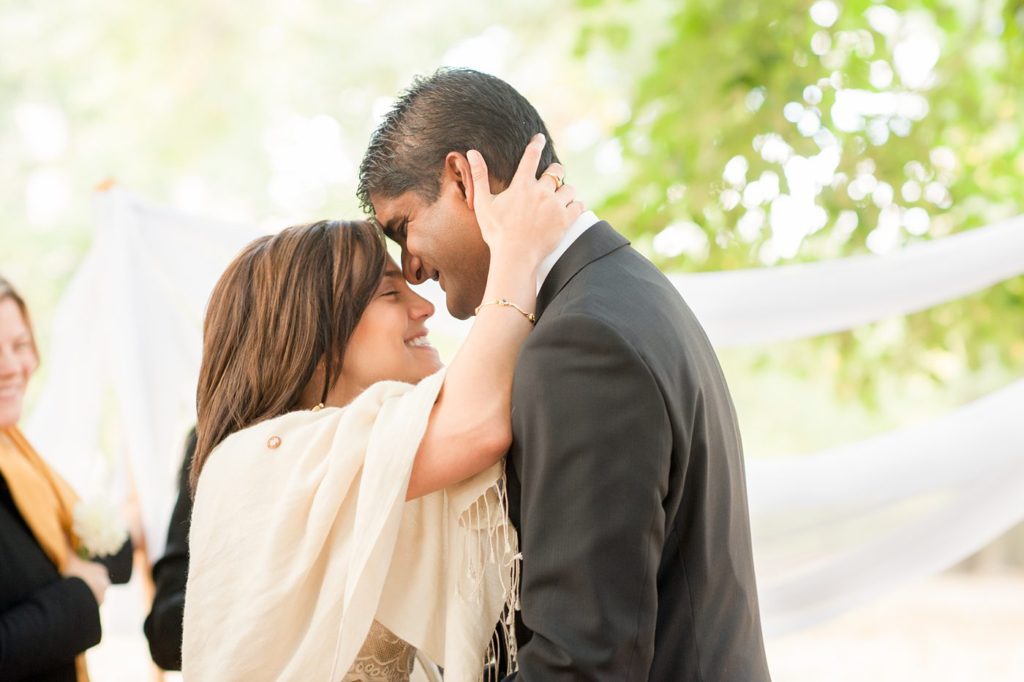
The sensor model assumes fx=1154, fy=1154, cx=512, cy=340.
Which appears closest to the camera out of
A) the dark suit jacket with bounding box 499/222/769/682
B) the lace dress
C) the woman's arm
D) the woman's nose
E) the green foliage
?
the dark suit jacket with bounding box 499/222/769/682

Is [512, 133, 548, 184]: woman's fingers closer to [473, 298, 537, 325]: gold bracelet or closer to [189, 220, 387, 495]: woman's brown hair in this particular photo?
[473, 298, 537, 325]: gold bracelet

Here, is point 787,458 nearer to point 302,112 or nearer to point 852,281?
point 852,281

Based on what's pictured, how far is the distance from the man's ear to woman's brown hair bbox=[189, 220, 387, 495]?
386 mm

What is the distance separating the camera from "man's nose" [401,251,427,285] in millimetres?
1974

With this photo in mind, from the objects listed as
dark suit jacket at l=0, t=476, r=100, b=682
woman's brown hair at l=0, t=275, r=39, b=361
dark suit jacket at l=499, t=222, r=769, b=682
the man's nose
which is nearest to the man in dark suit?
dark suit jacket at l=499, t=222, r=769, b=682

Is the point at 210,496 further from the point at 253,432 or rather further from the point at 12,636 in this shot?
the point at 12,636

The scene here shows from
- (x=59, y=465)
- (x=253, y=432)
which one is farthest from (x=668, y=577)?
(x=59, y=465)

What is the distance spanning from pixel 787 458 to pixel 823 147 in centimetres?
175

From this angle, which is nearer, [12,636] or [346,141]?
[12,636]

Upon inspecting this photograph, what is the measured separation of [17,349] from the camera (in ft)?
9.11

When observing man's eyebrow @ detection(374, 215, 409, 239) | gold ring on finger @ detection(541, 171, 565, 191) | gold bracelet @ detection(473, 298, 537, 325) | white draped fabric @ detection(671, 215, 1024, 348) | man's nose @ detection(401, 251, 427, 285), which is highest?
white draped fabric @ detection(671, 215, 1024, 348)

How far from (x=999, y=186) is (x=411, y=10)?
288 inches

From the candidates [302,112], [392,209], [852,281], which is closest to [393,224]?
[392,209]

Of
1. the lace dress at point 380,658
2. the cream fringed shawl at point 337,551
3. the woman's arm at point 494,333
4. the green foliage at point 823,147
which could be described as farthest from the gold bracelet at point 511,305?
the green foliage at point 823,147
